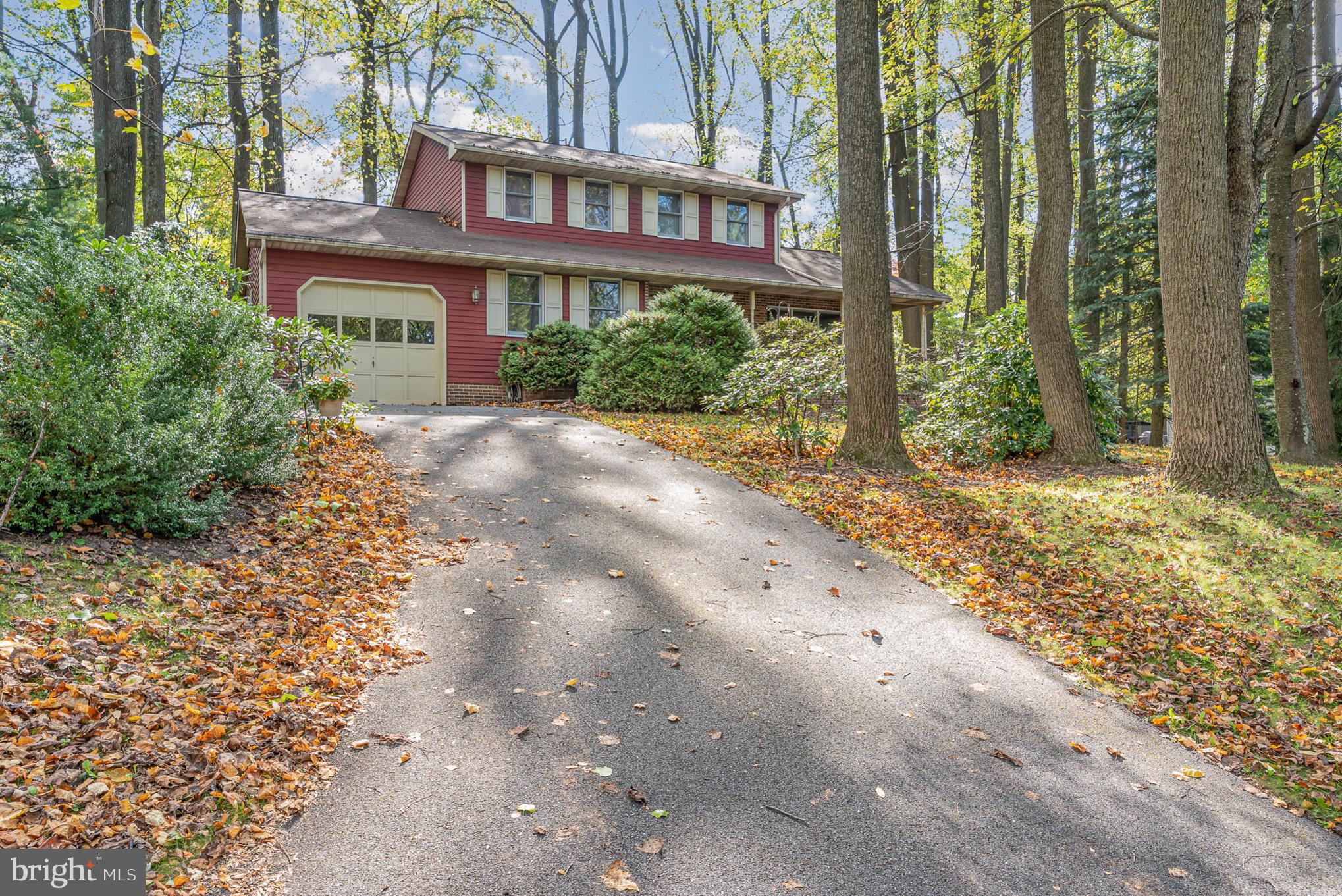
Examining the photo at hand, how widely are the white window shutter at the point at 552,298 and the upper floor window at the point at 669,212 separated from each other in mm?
3511

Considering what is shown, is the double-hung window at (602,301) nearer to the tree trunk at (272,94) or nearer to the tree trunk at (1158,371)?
the tree trunk at (272,94)

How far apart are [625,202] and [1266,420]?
48.9 ft

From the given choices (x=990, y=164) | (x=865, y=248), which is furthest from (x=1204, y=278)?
(x=990, y=164)

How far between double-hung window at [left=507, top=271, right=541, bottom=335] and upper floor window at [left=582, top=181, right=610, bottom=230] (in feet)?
8.03

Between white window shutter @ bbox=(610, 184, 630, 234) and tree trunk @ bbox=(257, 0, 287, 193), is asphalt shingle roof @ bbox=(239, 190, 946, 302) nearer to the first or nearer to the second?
white window shutter @ bbox=(610, 184, 630, 234)

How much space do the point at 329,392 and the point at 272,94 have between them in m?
16.3

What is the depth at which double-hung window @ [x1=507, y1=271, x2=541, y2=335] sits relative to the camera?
16.5 meters

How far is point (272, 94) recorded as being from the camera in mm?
20578

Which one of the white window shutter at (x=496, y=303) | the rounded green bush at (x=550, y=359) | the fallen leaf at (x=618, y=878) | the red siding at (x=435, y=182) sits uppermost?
the red siding at (x=435, y=182)

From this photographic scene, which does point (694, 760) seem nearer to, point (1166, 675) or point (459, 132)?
point (1166, 675)

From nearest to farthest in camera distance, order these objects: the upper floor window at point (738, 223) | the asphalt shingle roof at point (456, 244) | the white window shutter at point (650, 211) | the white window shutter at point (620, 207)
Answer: the asphalt shingle roof at point (456, 244)
the white window shutter at point (620, 207)
the white window shutter at point (650, 211)
the upper floor window at point (738, 223)

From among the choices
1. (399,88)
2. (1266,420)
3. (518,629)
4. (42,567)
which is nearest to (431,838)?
(518,629)

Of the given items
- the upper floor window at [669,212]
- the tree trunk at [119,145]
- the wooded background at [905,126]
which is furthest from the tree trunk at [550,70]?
the tree trunk at [119,145]

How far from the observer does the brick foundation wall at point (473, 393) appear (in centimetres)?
1592
